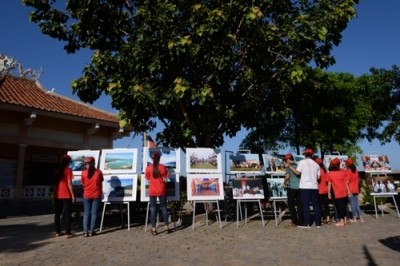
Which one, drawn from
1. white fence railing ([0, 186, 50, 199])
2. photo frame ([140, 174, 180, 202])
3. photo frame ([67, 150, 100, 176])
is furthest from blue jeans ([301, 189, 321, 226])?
white fence railing ([0, 186, 50, 199])

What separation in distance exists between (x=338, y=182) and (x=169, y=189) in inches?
173

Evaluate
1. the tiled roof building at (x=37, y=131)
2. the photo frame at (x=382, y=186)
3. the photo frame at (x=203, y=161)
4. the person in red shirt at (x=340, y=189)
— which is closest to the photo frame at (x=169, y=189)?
the photo frame at (x=203, y=161)

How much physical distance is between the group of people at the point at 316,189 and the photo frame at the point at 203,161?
1.79 m

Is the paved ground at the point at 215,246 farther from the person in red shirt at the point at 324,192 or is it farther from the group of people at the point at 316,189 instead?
the person in red shirt at the point at 324,192

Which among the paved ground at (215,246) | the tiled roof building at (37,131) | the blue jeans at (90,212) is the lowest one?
the paved ground at (215,246)

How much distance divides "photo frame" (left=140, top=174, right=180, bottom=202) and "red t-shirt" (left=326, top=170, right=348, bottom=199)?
4.06m

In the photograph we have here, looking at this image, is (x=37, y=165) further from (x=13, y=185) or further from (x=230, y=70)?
(x=230, y=70)

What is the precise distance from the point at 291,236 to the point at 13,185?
12951 millimetres

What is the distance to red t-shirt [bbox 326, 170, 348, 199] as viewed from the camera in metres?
9.81

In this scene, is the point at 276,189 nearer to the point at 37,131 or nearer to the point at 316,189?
the point at 316,189

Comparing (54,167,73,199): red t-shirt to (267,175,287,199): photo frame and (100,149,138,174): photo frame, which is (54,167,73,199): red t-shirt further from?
(267,175,287,199): photo frame

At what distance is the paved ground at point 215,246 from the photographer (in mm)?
5793

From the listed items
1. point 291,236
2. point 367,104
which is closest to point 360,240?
point 291,236

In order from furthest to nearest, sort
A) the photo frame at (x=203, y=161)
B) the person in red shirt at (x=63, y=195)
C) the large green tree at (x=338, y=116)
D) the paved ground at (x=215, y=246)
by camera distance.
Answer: the large green tree at (x=338, y=116) → the photo frame at (x=203, y=161) → the person in red shirt at (x=63, y=195) → the paved ground at (x=215, y=246)
